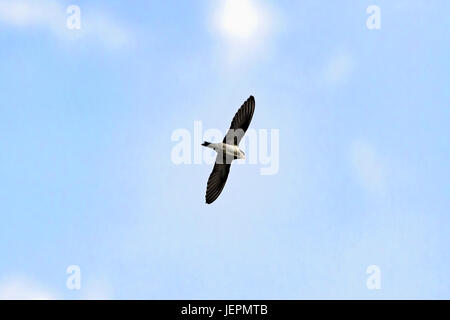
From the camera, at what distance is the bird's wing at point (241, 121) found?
29.8 metres

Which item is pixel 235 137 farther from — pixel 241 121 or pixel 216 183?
pixel 216 183

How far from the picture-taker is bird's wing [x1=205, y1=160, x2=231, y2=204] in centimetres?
3153

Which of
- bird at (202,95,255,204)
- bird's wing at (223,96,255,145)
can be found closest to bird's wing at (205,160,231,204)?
bird at (202,95,255,204)

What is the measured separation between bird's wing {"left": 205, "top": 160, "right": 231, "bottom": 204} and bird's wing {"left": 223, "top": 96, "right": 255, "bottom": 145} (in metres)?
1.90

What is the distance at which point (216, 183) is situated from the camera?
3175 cm

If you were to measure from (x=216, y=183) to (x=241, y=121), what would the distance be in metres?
3.47

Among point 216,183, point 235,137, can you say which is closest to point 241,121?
point 235,137
